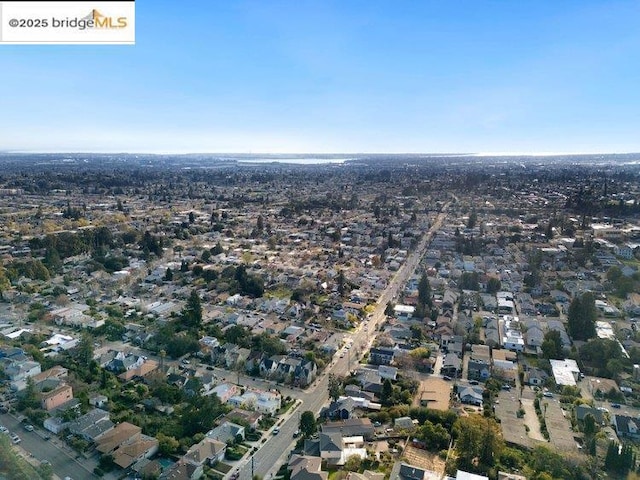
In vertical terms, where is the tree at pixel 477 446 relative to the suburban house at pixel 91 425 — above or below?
above

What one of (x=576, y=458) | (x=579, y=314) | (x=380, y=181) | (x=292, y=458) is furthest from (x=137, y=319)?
(x=380, y=181)

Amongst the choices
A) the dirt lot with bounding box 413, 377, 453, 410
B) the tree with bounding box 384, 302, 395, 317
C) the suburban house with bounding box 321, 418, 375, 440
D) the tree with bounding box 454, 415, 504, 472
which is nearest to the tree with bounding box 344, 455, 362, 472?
the suburban house with bounding box 321, 418, 375, 440

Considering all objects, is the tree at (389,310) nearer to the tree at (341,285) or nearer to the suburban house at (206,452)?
the tree at (341,285)

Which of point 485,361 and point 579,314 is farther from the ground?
point 579,314

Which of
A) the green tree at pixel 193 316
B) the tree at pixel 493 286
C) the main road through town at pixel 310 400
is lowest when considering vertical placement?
the main road through town at pixel 310 400

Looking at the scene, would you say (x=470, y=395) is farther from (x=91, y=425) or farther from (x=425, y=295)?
(x=91, y=425)

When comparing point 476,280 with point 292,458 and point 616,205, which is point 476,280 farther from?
point 616,205

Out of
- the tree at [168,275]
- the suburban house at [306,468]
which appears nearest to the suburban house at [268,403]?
the suburban house at [306,468]
